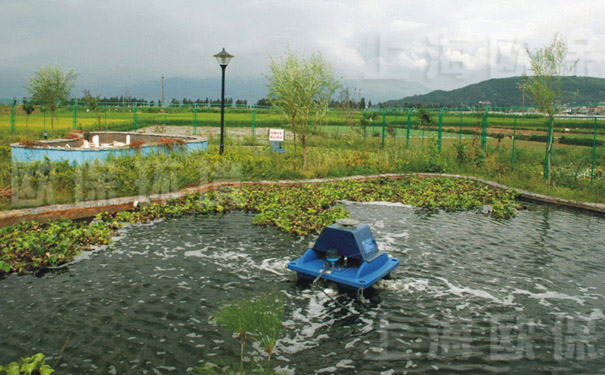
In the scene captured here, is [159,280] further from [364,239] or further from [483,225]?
[483,225]

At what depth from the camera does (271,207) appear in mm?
10539

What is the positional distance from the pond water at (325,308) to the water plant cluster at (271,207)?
52 cm

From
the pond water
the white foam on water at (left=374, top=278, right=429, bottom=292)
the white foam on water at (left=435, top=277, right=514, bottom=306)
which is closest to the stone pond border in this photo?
the pond water

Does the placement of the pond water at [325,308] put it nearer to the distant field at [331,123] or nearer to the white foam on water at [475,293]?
the white foam on water at [475,293]

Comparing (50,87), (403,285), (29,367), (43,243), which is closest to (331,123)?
(50,87)

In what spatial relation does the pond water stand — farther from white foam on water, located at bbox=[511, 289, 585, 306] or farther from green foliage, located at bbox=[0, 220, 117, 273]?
green foliage, located at bbox=[0, 220, 117, 273]

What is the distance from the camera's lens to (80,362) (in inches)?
164

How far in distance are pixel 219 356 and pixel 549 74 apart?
14445 mm

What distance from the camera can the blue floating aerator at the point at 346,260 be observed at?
580 cm

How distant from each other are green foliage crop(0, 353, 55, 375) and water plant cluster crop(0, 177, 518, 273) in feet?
9.13

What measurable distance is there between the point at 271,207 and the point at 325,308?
17.4ft

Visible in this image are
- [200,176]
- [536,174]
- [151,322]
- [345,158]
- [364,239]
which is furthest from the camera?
[345,158]

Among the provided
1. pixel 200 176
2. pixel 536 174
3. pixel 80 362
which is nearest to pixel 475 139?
pixel 536 174

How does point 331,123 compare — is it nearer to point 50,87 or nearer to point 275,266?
point 50,87
